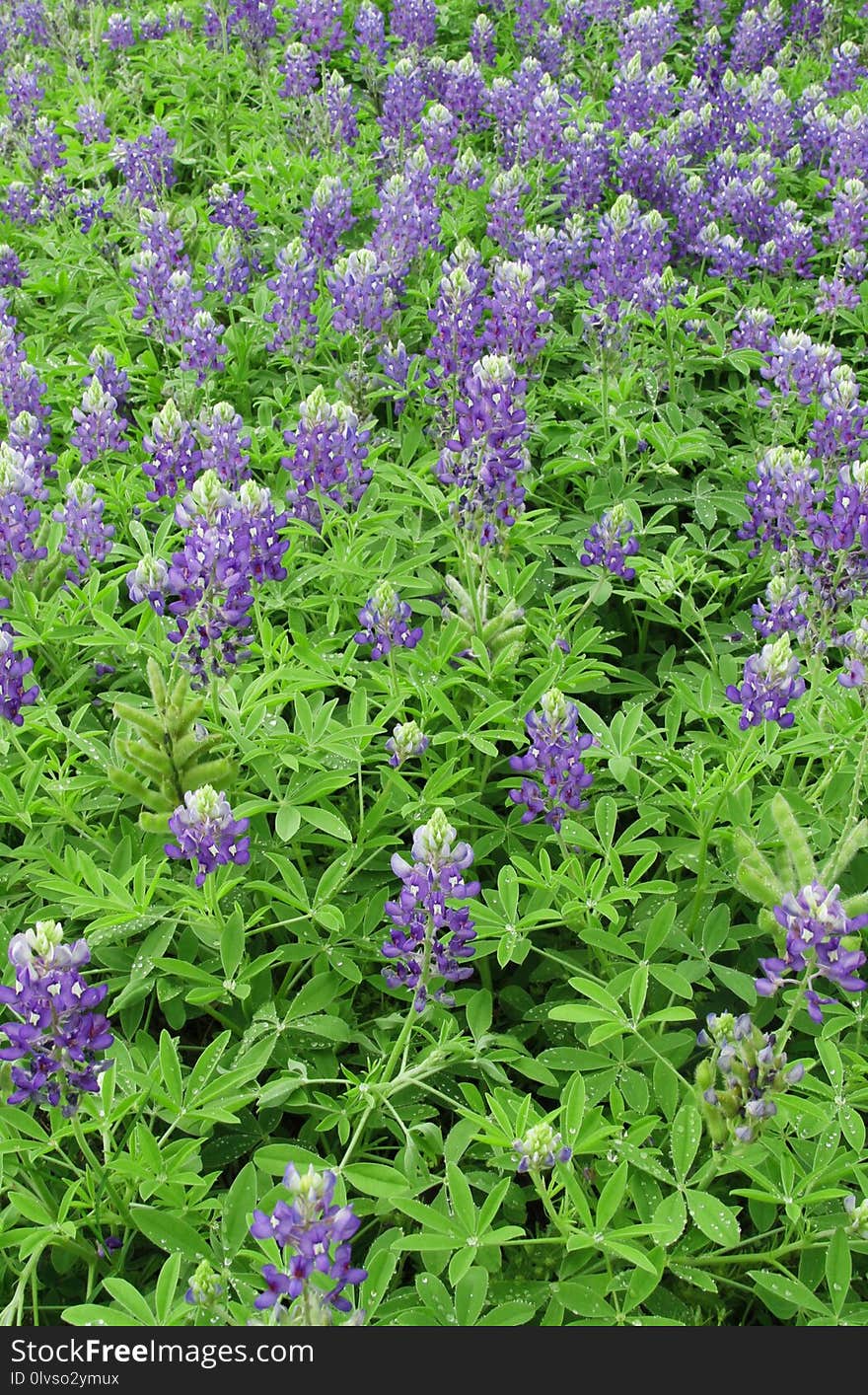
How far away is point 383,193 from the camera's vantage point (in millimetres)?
5273

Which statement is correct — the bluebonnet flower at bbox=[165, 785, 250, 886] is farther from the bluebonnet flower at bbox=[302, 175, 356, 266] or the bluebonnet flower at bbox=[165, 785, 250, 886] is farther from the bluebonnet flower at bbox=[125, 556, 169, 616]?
the bluebonnet flower at bbox=[302, 175, 356, 266]

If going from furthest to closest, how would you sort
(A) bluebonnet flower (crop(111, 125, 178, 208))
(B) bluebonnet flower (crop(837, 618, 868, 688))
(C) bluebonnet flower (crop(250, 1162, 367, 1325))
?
(A) bluebonnet flower (crop(111, 125, 178, 208)) → (B) bluebonnet flower (crop(837, 618, 868, 688)) → (C) bluebonnet flower (crop(250, 1162, 367, 1325))

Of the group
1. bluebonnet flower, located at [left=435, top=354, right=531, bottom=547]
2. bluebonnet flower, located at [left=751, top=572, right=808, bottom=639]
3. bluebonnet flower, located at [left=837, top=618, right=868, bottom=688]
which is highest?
bluebonnet flower, located at [left=435, top=354, right=531, bottom=547]

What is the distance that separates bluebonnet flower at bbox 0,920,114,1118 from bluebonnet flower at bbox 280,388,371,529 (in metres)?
1.80

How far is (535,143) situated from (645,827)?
4.15 meters

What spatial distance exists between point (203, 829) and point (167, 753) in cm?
25

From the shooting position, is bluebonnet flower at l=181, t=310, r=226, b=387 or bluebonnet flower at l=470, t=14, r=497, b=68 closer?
bluebonnet flower at l=181, t=310, r=226, b=387

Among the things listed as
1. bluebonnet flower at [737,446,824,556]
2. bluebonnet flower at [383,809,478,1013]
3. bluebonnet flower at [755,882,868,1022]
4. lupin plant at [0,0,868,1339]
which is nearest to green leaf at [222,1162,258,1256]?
lupin plant at [0,0,868,1339]

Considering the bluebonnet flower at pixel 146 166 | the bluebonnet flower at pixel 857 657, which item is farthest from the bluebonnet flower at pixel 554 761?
the bluebonnet flower at pixel 146 166

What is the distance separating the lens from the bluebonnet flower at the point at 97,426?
407 centimetres

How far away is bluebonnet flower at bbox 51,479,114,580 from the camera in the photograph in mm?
3639

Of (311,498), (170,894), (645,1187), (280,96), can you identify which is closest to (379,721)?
(170,894)

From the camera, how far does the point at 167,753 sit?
2746 mm

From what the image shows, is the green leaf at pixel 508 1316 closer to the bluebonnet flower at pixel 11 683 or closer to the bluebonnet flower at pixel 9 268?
the bluebonnet flower at pixel 11 683
